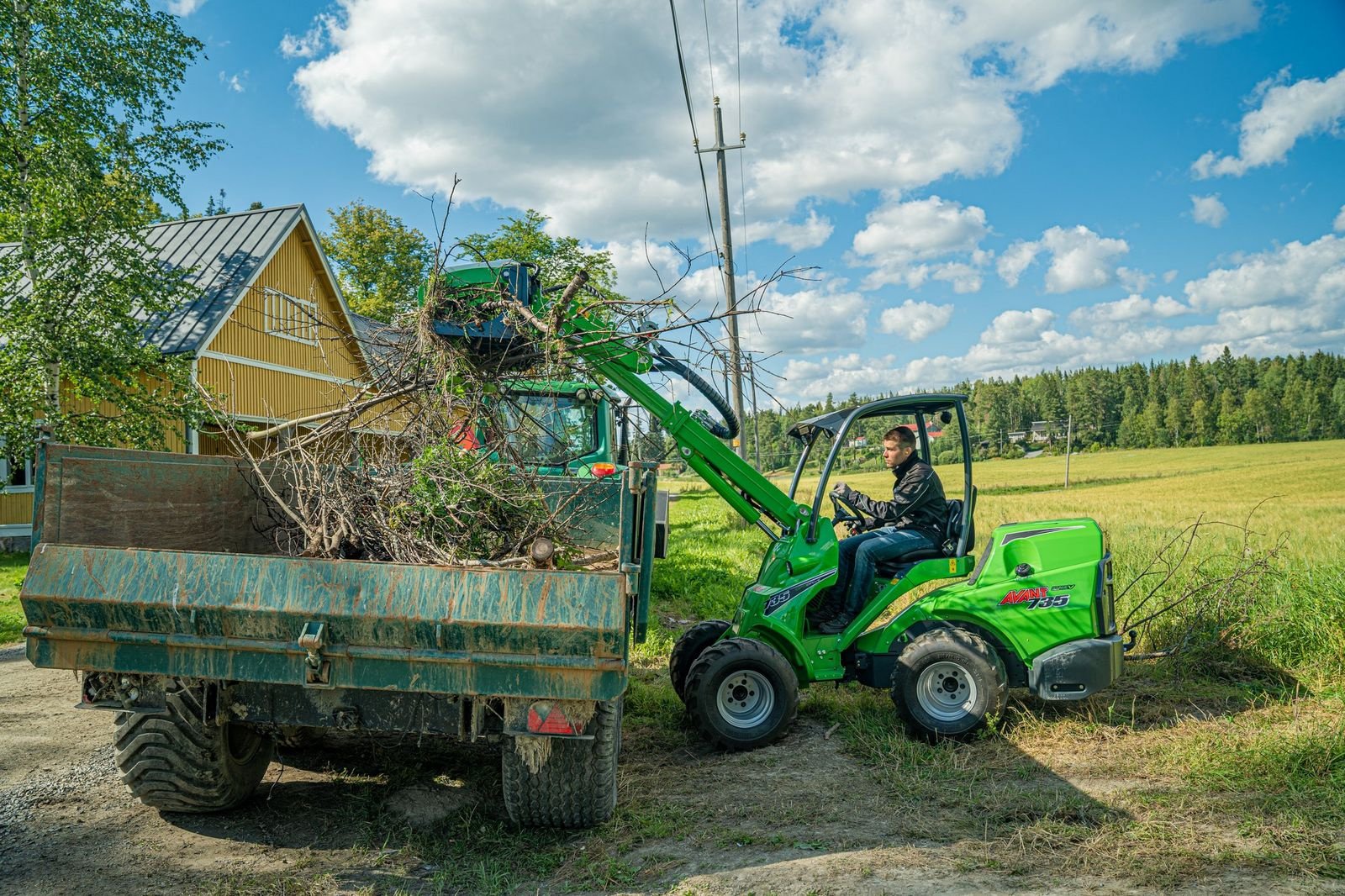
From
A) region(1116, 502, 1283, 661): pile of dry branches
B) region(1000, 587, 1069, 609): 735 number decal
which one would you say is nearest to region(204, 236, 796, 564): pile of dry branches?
region(1000, 587, 1069, 609): 735 number decal

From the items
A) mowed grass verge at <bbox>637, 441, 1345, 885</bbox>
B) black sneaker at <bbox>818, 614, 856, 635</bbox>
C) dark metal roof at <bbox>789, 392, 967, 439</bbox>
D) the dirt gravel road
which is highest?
dark metal roof at <bbox>789, 392, 967, 439</bbox>

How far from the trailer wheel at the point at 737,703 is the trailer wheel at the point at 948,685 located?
0.67 meters

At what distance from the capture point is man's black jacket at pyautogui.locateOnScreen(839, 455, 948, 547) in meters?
5.87

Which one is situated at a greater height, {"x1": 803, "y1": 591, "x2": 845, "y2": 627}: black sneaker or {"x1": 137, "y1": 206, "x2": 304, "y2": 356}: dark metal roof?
{"x1": 137, "y1": 206, "x2": 304, "y2": 356}: dark metal roof

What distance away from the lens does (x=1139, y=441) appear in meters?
88.0

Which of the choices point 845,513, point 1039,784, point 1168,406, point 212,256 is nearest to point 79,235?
point 212,256

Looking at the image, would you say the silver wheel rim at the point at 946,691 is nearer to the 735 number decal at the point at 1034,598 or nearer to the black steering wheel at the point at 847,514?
the 735 number decal at the point at 1034,598

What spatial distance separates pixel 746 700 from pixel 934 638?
118 cm

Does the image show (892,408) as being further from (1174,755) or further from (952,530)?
(1174,755)

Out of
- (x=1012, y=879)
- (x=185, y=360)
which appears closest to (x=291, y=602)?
(x=1012, y=879)

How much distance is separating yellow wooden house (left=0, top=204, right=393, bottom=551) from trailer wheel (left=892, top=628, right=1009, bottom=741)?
43.5ft

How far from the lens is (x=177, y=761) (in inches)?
150

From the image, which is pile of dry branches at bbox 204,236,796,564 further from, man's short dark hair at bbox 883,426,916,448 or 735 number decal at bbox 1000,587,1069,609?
735 number decal at bbox 1000,587,1069,609

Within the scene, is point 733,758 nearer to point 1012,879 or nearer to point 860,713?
point 860,713
